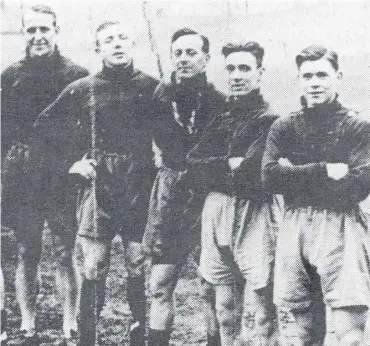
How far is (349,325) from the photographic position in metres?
2.82

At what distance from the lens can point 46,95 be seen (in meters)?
3.28

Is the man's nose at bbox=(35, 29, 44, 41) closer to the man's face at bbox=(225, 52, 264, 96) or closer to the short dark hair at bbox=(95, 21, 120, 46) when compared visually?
the short dark hair at bbox=(95, 21, 120, 46)

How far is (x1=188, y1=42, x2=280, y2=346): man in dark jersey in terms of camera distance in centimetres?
299

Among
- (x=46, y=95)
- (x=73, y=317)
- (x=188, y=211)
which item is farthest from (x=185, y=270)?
(x=46, y=95)

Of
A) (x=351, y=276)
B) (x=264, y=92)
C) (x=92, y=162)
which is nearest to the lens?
(x=351, y=276)

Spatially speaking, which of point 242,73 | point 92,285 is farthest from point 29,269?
point 242,73

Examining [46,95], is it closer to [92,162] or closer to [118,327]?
[92,162]

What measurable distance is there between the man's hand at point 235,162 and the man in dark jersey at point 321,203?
15cm

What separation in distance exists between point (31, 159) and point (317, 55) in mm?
1474

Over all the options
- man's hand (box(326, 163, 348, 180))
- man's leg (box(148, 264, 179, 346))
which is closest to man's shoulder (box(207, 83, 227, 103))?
man's hand (box(326, 163, 348, 180))

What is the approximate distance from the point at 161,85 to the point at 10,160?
853 millimetres

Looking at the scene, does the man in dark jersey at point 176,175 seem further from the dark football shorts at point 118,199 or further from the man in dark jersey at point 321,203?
the man in dark jersey at point 321,203

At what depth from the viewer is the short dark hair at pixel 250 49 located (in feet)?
10.0

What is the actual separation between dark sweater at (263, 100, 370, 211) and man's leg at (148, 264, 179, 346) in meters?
0.64
